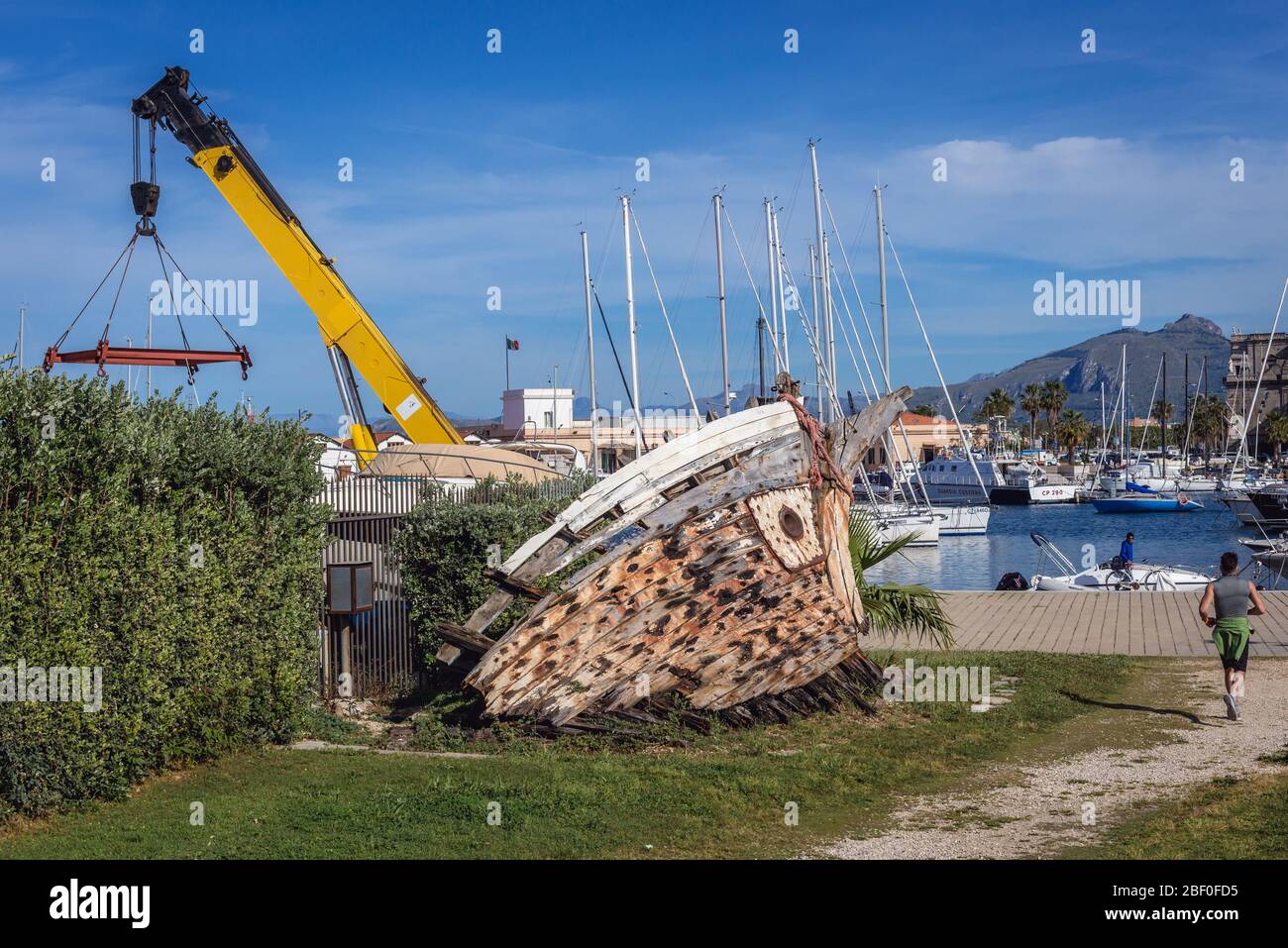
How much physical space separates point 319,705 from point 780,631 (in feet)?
16.1

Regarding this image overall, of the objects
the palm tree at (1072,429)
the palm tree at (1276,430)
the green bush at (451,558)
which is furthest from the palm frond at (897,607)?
the palm tree at (1276,430)

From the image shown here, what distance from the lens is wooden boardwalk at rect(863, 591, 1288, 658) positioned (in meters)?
17.0

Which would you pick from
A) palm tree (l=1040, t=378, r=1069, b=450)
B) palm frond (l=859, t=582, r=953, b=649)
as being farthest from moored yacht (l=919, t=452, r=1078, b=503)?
palm frond (l=859, t=582, r=953, b=649)

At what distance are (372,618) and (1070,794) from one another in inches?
306

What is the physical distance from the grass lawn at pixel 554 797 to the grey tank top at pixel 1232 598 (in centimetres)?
204

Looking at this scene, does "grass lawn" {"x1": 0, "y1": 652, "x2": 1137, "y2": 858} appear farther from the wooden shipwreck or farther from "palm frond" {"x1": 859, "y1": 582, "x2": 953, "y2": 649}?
"palm frond" {"x1": 859, "y1": 582, "x2": 953, "y2": 649}

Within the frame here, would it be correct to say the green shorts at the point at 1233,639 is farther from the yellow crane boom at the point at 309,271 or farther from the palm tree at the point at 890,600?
the yellow crane boom at the point at 309,271

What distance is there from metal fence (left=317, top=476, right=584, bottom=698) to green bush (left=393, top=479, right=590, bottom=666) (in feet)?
1.34

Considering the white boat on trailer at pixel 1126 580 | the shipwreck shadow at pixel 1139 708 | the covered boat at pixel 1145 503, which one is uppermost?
the shipwreck shadow at pixel 1139 708

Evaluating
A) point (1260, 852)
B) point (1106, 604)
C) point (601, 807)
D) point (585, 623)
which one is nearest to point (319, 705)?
point (585, 623)

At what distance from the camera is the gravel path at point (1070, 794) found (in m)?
7.71

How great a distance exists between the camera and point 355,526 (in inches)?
555

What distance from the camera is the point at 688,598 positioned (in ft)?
35.0
